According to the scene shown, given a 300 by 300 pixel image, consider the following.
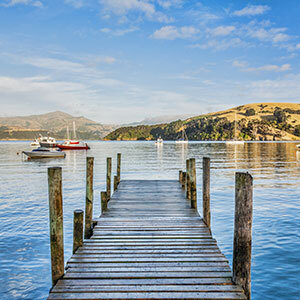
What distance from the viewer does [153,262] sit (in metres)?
5.98

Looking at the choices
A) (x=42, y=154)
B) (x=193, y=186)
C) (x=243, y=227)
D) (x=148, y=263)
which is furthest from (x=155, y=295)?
(x=42, y=154)

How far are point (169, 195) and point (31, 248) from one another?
256 inches

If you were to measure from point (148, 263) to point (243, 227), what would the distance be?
208 centimetres

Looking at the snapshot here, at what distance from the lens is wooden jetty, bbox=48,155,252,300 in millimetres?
4832

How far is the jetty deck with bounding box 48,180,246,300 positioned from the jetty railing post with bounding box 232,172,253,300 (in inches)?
12.2

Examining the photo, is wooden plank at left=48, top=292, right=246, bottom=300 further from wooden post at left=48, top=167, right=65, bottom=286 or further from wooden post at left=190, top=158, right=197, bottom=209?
wooden post at left=190, top=158, right=197, bottom=209

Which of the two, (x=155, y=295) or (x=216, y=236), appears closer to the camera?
(x=155, y=295)

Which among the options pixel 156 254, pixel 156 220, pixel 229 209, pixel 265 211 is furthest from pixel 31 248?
pixel 265 211

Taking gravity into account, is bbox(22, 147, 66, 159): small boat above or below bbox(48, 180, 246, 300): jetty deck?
above

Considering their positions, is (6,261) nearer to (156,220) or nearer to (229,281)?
(156,220)

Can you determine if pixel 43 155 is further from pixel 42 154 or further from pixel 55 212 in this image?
pixel 55 212

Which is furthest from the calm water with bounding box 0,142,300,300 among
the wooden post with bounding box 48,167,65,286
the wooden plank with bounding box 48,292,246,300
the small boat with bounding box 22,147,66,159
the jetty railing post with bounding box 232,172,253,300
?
the small boat with bounding box 22,147,66,159

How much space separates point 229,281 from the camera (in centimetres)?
511

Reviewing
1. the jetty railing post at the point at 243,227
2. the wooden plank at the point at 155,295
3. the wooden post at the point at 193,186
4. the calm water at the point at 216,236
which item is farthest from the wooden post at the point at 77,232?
the wooden post at the point at 193,186
